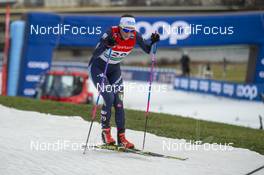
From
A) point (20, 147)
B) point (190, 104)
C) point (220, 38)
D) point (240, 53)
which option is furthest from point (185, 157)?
point (240, 53)

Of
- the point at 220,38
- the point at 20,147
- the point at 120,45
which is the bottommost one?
the point at 20,147

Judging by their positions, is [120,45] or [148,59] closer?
[120,45]

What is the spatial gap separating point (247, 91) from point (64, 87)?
29.2 ft

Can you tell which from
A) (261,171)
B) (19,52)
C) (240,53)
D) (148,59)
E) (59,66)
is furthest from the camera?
(148,59)

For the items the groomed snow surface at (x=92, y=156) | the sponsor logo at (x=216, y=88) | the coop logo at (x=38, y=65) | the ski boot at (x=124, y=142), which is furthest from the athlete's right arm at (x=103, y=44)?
the sponsor logo at (x=216, y=88)

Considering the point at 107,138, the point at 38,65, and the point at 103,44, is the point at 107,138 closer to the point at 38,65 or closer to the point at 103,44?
the point at 103,44

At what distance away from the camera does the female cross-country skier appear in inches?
326

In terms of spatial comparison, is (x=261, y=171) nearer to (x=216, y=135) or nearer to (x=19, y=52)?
(x=216, y=135)

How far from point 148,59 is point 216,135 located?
50.1 meters

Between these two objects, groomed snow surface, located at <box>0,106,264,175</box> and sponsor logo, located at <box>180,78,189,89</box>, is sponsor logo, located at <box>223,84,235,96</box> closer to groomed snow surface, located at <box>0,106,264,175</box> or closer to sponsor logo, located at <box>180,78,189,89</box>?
sponsor logo, located at <box>180,78,189,89</box>

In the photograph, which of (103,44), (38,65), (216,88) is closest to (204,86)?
(216,88)

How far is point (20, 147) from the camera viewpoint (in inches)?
325

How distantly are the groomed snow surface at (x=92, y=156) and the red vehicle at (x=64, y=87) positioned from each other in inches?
445

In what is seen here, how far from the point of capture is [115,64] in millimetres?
8727
